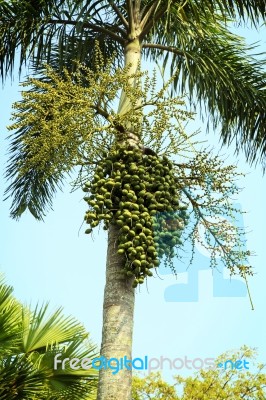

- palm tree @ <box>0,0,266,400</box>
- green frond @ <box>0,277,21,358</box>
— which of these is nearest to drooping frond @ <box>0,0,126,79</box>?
palm tree @ <box>0,0,266,400</box>

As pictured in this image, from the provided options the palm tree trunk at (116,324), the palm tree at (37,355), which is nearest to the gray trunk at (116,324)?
the palm tree trunk at (116,324)

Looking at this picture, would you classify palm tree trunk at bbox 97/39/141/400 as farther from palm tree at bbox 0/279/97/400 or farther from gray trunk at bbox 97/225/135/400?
palm tree at bbox 0/279/97/400

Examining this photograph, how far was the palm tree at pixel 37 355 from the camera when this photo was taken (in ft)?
21.2

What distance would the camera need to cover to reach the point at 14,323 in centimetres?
754

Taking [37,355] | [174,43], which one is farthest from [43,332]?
[174,43]

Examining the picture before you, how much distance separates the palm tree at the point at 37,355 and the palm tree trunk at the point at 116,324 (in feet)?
7.57

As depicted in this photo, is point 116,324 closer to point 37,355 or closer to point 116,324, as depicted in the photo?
point 116,324

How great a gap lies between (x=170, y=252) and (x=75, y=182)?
1.06 meters

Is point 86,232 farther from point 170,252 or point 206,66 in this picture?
point 206,66

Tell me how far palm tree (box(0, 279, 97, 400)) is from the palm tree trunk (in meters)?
2.31

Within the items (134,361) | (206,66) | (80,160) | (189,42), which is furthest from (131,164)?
(189,42)

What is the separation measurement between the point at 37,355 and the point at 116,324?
9.64ft

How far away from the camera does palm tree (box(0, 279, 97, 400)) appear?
21.2 ft

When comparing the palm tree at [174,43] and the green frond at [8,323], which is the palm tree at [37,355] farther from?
the palm tree at [174,43]
